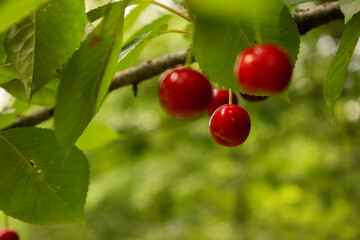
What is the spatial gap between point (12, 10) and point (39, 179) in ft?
2.12

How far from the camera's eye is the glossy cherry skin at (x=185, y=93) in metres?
0.78

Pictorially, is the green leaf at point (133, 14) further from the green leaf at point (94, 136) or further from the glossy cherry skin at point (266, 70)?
the glossy cherry skin at point (266, 70)

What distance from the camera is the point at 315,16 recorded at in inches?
48.8

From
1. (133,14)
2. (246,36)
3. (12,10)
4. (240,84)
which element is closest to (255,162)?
(133,14)

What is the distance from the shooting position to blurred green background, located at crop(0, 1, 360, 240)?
4.00 m

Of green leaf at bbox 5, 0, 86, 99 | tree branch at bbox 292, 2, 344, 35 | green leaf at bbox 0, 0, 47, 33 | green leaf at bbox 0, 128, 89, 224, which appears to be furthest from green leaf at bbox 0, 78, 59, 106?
tree branch at bbox 292, 2, 344, 35

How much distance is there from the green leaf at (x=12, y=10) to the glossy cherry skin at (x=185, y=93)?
0.36 metres

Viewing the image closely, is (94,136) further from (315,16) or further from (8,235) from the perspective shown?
(315,16)

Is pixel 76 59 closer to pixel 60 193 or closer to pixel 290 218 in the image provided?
pixel 60 193

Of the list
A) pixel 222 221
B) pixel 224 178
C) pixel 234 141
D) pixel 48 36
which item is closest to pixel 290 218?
pixel 224 178

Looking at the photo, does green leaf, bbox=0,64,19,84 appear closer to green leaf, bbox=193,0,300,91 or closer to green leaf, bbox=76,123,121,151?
green leaf, bbox=193,0,300,91

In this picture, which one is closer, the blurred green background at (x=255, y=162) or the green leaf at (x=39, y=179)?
the green leaf at (x=39, y=179)

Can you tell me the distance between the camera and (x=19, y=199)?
1011mm

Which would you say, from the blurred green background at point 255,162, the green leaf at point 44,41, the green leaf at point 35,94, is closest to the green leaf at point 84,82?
the green leaf at point 44,41
